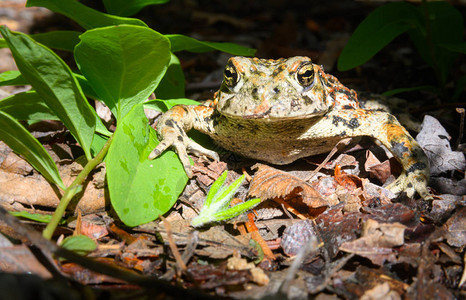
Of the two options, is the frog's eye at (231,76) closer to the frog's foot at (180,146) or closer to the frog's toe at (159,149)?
the frog's foot at (180,146)

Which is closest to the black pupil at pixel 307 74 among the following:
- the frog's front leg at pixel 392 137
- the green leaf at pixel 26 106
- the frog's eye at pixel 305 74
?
the frog's eye at pixel 305 74

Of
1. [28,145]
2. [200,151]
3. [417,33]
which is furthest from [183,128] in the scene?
[417,33]

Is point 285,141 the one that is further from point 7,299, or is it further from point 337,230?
point 7,299

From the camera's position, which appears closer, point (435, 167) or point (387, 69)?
point (435, 167)

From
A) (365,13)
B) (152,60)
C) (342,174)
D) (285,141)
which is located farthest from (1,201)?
(365,13)

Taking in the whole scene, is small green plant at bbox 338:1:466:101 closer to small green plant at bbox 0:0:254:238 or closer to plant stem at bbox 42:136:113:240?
small green plant at bbox 0:0:254:238

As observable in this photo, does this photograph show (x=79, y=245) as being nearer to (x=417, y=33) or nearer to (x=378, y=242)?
(x=378, y=242)

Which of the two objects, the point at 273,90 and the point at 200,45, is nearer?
the point at 273,90
